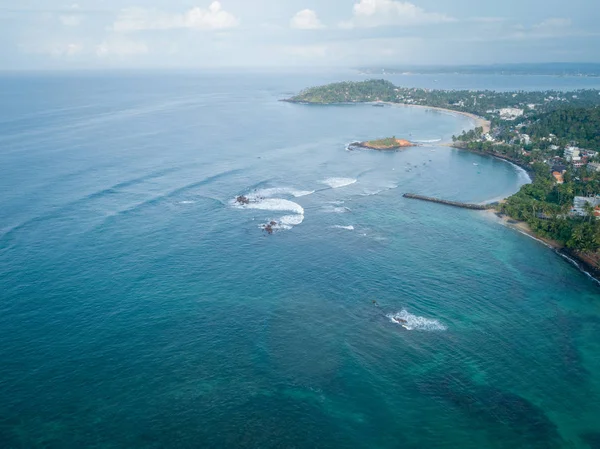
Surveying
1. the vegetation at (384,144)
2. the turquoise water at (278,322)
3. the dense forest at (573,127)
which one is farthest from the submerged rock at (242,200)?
the dense forest at (573,127)

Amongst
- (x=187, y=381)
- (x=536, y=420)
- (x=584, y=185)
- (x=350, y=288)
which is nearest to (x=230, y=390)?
(x=187, y=381)

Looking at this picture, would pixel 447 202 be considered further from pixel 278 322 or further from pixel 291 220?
pixel 278 322

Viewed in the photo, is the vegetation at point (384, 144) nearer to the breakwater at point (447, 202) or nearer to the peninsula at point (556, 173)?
the peninsula at point (556, 173)

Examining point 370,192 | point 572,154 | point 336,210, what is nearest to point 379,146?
point 370,192

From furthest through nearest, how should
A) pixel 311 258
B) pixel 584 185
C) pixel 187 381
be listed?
pixel 584 185
pixel 311 258
pixel 187 381

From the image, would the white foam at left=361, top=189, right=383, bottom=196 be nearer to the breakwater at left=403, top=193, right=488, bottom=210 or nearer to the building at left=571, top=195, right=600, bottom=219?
the breakwater at left=403, top=193, right=488, bottom=210

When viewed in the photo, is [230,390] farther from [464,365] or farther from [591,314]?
[591,314]
